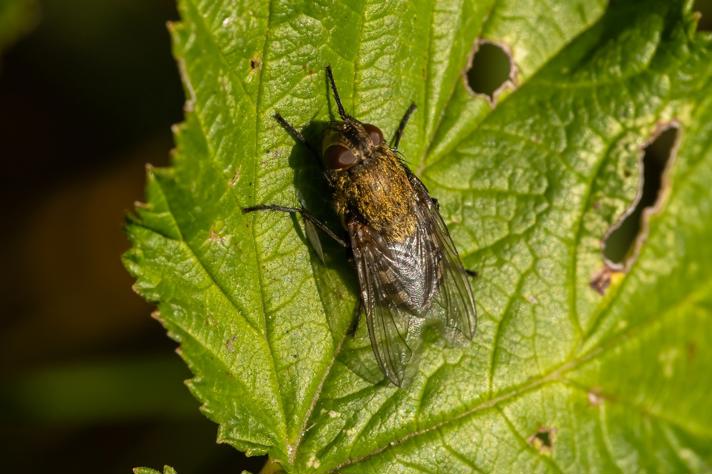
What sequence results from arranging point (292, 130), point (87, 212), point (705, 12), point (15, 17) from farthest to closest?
1. point (87, 212)
2. point (705, 12)
3. point (15, 17)
4. point (292, 130)

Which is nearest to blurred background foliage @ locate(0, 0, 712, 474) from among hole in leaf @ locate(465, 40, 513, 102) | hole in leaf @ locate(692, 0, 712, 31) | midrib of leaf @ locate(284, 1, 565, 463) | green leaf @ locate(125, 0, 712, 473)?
hole in leaf @ locate(692, 0, 712, 31)

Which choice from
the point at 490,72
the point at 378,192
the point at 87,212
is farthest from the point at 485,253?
the point at 87,212

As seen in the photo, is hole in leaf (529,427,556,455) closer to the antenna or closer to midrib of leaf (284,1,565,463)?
midrib of leaf (284,1,565,463)

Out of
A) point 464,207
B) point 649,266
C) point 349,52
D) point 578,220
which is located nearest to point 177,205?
point 349,52

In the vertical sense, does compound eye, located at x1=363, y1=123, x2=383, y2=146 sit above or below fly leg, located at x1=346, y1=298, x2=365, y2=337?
above

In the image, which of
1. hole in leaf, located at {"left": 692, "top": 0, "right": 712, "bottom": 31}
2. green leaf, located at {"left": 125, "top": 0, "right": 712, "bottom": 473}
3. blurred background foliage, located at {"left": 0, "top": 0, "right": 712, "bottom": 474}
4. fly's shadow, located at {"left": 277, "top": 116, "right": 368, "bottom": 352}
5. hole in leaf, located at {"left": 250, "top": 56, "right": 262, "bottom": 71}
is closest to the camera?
hole in leaf, located at {"left": 250, "top": 56, "right": 262, "bottom": 71}

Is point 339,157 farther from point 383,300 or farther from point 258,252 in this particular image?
point 383,300
